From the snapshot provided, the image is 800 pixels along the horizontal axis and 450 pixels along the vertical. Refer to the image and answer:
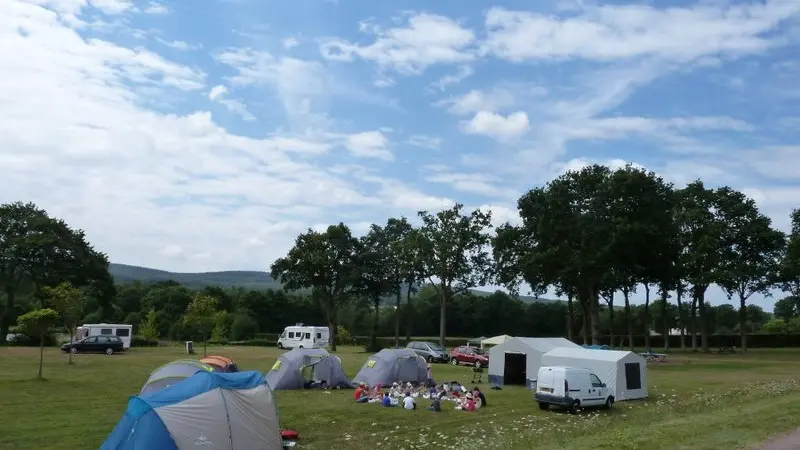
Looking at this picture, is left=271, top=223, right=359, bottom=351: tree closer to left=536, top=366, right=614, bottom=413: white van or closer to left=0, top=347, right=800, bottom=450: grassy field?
left=0, top=347, right=800, bottom=450: grassy field

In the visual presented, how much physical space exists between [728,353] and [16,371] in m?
59.9

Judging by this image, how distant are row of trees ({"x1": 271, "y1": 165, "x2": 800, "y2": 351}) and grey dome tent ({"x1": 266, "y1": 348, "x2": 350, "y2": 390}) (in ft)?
90.8

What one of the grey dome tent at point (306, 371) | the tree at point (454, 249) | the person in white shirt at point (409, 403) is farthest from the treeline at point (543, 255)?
the person in white shirt at point (409, 403)

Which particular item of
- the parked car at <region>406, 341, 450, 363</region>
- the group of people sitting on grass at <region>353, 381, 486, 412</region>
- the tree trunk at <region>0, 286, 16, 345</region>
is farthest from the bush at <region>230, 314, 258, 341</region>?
the group of people sitting on grass at <region>353, 381, 486, 412</region>

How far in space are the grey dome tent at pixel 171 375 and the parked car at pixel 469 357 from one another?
94.1ft

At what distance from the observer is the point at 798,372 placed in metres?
40.1

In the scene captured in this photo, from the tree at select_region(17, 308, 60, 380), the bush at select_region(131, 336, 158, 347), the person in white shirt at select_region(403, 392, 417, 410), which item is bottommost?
the bush at select_region(131, 336, 158, 347)

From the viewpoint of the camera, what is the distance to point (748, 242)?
205 feet

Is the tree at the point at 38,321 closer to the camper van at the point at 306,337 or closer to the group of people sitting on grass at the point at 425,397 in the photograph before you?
the group of people sitting on grass at the point at 425,397

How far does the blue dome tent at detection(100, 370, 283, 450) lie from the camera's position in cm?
1226

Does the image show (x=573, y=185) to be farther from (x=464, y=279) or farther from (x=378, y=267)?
(x=378, y=267)

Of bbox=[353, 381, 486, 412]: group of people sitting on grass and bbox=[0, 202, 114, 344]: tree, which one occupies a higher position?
bbox=[0, 202, 114, 344]: tree

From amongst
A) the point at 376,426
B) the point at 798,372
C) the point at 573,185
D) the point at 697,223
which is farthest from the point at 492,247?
the point at 376,426

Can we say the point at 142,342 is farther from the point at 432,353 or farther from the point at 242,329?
the point at 432,353
